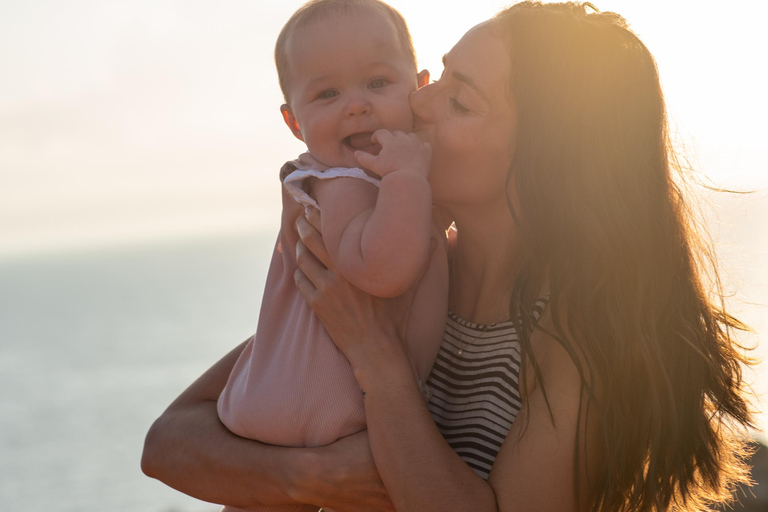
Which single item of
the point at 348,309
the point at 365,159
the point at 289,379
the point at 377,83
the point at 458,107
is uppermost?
the point at 377,83

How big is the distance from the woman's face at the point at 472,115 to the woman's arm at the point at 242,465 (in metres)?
0.99

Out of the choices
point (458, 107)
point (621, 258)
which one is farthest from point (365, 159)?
point (621, 258)

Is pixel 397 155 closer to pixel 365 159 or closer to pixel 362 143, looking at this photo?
pixel 365 159

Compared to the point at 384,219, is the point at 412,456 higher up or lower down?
lower down

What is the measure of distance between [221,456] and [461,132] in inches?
54.1

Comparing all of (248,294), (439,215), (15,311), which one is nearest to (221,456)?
(439,215)

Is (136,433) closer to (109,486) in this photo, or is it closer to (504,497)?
(109,486)

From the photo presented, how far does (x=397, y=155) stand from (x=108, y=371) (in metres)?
103

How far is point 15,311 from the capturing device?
16425 centimetres

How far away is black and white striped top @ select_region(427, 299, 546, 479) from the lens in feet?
7.85

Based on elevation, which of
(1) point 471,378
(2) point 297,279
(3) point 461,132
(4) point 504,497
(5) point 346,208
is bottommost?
(4) point 504,497

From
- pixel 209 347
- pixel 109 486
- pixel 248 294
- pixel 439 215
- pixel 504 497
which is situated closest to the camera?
pixel 504 497

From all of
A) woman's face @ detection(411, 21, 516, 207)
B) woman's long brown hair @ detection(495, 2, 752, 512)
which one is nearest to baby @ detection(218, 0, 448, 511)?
woman's face @ detection(411, 21, 516, 207)

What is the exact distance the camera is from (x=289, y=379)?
8.11ft
